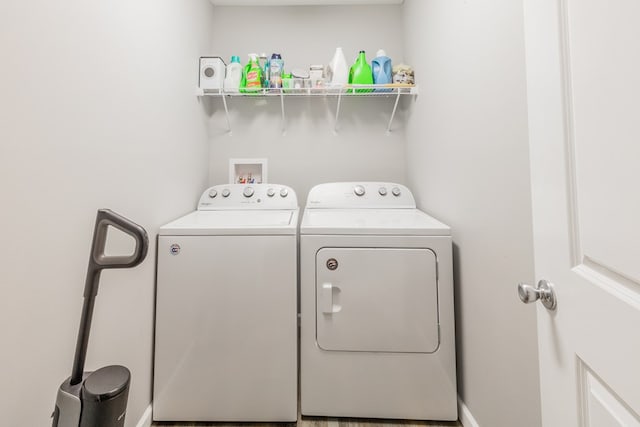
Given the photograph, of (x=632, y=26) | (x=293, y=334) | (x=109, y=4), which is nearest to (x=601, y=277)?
(x=632, y=26)

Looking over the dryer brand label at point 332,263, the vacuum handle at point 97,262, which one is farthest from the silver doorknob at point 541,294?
the vacuum handle at point 97,262

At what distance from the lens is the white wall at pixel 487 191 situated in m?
0.92

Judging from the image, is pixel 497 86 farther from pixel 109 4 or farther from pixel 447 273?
pixel 109 4

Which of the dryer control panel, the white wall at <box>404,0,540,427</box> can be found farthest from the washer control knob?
the white wall at <box>404,0,540,427</box>

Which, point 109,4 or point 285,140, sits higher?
point 109,4

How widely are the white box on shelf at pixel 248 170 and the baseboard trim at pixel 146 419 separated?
1457 millimetres

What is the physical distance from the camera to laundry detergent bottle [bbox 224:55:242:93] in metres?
1.98

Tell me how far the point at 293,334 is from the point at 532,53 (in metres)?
1.32

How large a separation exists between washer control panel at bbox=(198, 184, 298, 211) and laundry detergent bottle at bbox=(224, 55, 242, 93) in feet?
2.26

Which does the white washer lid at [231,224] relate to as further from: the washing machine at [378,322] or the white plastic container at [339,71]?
the white plastic container at [339,71]

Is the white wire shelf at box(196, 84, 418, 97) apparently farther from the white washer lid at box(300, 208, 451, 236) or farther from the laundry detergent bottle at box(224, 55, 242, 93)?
the white washer lid at box(300, 208, 451, 236)

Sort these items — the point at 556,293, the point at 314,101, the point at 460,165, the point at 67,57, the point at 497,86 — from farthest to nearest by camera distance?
the point at 314,101
the point at 460,165
the point at 497,86
the point at 67,57
the point at 556,293

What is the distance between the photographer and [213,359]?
52.8 inches

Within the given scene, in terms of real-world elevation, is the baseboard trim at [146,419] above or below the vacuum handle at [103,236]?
below
